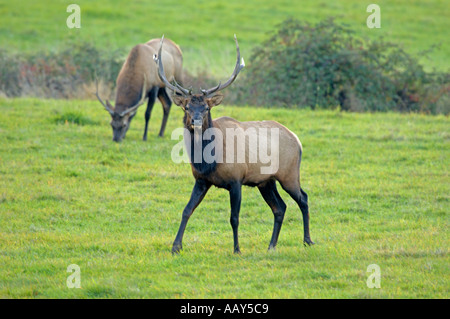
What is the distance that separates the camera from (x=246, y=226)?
1109 cm

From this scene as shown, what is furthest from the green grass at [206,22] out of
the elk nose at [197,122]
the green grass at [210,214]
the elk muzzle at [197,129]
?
the elk nose at [197,122]

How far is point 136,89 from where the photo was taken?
16.6m

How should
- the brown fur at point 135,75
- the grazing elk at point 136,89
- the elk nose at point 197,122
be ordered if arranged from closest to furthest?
the elk nose at point 197,122 → the grazing elk at point 136,89 → the brown fur at point 135,75

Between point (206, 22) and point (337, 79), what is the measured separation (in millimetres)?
18672

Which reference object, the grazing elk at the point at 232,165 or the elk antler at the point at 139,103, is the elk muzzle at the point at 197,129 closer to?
the grazing elk at the point at 232,165

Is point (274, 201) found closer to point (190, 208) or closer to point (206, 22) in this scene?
point (190, 208)

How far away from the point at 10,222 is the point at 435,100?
14.6 m

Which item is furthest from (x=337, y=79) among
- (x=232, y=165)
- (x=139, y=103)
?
(x=232, y=165)

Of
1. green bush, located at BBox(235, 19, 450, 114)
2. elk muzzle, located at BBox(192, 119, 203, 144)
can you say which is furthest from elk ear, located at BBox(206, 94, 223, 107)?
green bush, located at BBox(235, 19, 450, 114)

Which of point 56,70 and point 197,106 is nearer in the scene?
point 197,106

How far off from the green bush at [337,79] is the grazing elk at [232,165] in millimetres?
10984

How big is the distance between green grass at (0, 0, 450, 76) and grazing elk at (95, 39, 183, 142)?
1063 centimetres

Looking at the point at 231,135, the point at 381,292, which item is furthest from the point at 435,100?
the point at 381,292

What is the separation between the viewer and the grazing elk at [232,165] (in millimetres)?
9039
